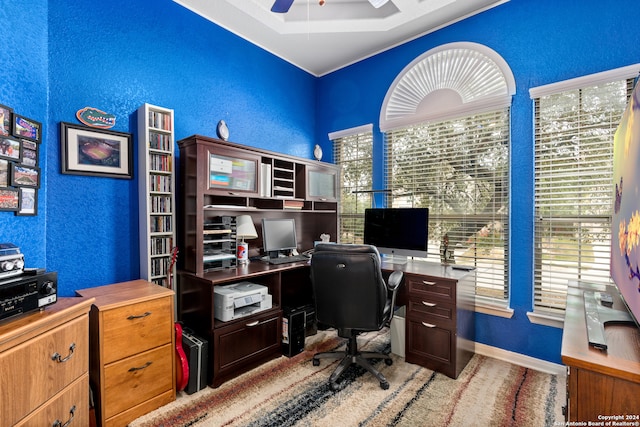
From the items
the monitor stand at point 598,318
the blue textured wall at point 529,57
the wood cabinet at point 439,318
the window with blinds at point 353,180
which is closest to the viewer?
the monitor stand at point 598,318

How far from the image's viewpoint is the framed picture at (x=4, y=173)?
1.57m

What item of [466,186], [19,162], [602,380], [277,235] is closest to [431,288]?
[466,186]

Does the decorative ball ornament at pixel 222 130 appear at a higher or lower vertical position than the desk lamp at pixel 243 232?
higher

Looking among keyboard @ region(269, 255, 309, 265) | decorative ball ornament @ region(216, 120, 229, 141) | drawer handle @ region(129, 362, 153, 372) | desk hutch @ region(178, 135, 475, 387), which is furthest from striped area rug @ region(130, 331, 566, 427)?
decorative ball ornament @ region(216, 120, 229, 141)

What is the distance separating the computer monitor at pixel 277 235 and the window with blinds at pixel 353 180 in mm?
814

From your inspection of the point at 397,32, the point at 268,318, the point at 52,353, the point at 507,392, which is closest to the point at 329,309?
the point at 268,318

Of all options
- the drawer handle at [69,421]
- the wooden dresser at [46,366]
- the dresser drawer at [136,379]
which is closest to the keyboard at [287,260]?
the dresser drawer at [136,379]

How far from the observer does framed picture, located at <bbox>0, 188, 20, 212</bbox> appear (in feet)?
5.15

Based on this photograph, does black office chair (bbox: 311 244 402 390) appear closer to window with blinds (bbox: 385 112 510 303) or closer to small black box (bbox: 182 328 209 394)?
small black box (bbox: 182 328 209 394)

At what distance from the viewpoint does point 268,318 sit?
255cm

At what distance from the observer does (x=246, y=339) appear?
2.38m

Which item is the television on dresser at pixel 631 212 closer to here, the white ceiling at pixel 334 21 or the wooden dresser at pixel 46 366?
the white ceiling at pixel 334 21

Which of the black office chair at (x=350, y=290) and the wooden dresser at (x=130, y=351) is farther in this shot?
the black office chair at (x=350, y=290)

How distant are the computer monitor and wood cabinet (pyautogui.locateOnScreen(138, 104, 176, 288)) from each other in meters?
0.89
